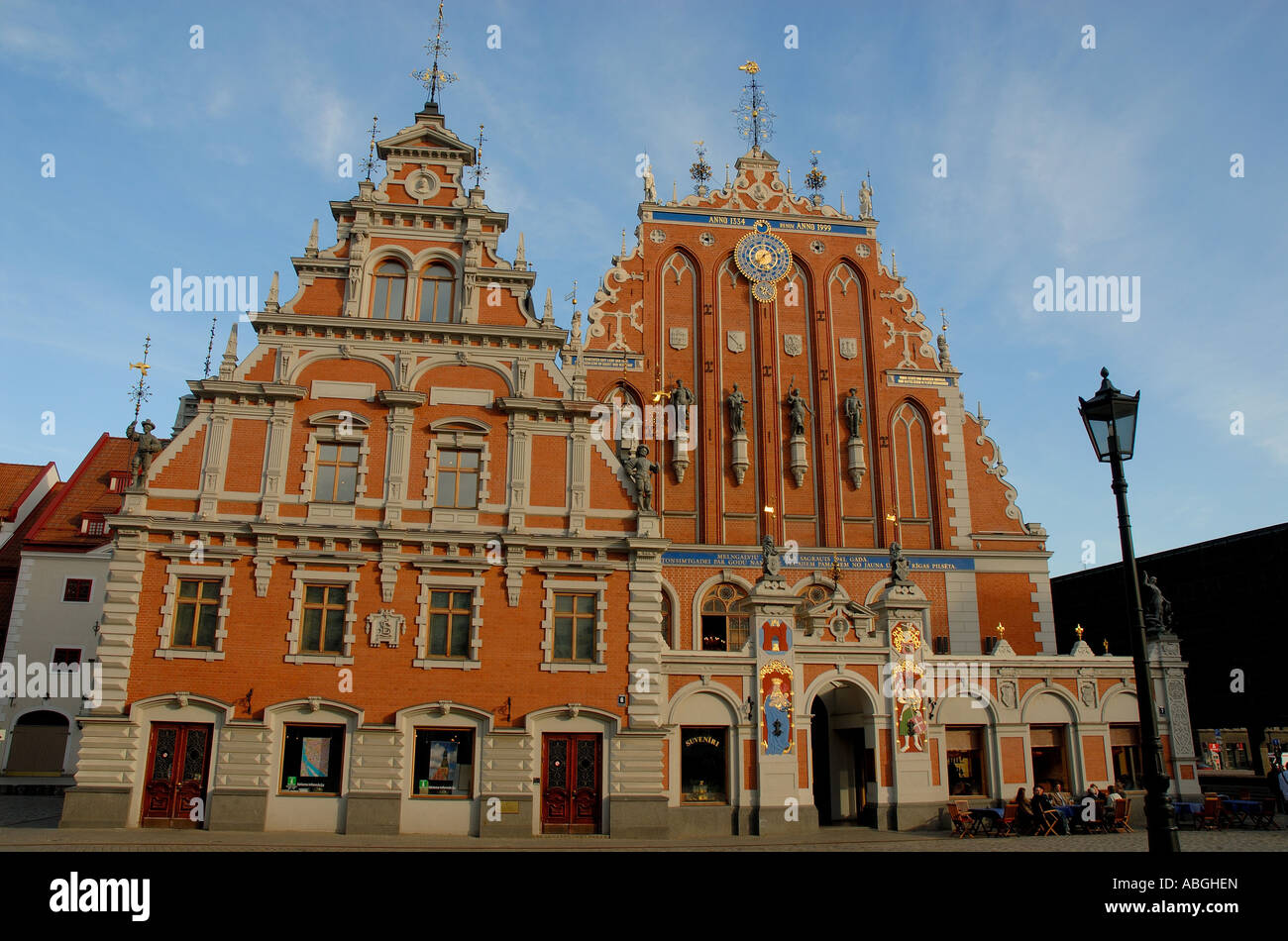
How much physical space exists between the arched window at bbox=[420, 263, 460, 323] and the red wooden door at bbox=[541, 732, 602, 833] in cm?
1212

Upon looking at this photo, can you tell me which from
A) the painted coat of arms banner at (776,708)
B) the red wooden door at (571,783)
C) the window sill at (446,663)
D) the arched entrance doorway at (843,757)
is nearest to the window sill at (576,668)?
the red wooden door at (571,783)

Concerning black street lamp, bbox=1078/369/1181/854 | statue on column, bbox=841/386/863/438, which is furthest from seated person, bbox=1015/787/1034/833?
statue on column, bbox=841/386/863/438

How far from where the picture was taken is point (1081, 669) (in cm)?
2652

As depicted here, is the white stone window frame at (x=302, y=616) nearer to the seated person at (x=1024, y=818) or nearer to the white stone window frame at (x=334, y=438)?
the white stone window frame at (x=334, y=438)

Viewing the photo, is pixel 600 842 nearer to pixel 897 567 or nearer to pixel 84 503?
pixel 897 567

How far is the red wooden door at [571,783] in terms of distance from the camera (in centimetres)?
2238

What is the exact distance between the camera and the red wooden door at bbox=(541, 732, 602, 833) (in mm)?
22375

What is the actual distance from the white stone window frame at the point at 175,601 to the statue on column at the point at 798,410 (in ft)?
63.3
